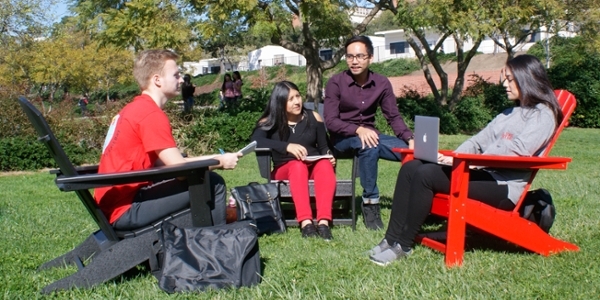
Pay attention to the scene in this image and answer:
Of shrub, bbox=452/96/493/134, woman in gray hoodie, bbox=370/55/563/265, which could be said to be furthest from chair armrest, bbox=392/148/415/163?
shrub, bbox=452/96/493/134

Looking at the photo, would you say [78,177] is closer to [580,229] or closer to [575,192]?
[580,229]

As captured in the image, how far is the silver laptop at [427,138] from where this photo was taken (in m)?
A: 4.26

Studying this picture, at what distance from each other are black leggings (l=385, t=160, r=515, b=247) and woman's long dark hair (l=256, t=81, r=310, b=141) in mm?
1647

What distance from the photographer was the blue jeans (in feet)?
18.5

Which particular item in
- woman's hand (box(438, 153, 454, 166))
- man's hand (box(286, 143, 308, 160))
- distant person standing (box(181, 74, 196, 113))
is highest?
woman's hand (box(438, 153, 454, 166))

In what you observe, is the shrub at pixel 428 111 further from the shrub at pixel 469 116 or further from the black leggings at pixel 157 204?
the black leggings at pixel 157 204

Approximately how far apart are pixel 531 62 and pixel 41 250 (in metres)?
3.63

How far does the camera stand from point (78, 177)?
346 cm

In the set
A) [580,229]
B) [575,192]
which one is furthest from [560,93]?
[575,192]

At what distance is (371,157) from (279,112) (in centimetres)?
88

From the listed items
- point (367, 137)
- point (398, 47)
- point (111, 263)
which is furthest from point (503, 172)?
point (398, 47)

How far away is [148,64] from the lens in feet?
13.3

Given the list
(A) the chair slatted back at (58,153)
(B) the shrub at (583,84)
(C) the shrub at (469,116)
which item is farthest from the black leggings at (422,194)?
(B) the shrub at (583,84)

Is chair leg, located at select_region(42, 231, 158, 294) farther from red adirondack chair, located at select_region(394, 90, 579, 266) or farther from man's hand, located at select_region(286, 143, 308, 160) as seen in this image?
man's hand, located at select_region(286, 143, 308, 160)
